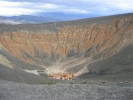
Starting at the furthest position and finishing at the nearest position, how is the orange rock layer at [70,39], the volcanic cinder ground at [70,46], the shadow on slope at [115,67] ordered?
the orange rock layer at [70,39]
the volcanic cinder ground at [70,46]
the shadow on slope at [115,67]

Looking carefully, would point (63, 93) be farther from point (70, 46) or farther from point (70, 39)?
point (70, 39)

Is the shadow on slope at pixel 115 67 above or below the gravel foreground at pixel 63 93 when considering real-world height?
below

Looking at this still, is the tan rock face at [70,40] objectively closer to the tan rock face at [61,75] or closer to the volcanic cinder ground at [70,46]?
the volcanic cinder ground at [70,46]

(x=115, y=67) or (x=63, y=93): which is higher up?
(x=63, y=93)

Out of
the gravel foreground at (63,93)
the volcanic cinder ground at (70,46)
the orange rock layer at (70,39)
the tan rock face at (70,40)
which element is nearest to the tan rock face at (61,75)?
the volcanic cinder ground at (70,46)

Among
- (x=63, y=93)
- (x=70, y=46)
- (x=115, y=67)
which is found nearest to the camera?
(x=63, y=93)

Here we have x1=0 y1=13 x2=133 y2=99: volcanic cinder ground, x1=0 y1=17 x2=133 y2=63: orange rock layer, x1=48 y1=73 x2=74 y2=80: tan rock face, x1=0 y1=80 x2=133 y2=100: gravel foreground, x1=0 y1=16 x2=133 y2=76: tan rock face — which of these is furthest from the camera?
x1=0 y1=17 x2=133 y2=63: orange rock layer

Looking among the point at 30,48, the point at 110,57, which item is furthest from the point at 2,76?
the point at 30,48

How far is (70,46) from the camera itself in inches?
2482

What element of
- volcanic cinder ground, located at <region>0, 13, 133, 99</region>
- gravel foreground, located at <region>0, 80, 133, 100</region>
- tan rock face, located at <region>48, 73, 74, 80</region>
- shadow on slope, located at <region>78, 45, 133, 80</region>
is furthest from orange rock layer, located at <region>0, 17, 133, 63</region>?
gravel foreground, located at <region>0, 80, 133, 100</region>

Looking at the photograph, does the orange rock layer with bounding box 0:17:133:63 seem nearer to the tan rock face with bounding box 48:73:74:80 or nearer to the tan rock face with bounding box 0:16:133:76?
the tan rock face with bounding box 0:16:133:76

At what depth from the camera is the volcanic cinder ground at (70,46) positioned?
5094 centimetres

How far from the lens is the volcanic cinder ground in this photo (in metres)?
50.9

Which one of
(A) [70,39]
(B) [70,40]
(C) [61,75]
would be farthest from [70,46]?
(C) [61,75]
